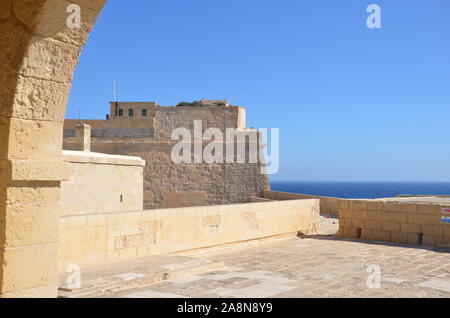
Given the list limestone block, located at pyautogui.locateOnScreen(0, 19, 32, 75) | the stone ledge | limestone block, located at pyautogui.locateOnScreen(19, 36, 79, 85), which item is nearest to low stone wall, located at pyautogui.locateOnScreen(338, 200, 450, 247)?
the stone ledge

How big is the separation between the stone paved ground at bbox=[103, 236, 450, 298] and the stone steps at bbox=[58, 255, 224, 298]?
177mm

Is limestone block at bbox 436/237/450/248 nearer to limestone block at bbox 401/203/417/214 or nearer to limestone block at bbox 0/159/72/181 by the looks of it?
limestone block at bbox 401/203/417/214

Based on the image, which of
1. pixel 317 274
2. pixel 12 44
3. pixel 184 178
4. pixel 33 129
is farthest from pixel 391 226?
pixel 184 178

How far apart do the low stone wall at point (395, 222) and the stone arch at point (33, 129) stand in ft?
33.0

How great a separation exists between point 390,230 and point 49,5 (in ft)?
36.0

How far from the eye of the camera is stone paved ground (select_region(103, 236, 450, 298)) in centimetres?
627

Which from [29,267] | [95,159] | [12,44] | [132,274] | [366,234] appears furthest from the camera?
[366,234]

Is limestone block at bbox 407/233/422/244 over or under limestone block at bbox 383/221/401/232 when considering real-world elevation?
under

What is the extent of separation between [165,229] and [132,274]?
8.32 ft

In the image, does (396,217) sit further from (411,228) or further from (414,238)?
(414,238)

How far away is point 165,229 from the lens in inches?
365

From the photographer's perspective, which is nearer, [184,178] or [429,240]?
[429,240]

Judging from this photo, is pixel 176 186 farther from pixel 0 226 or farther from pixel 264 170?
pixel 0 226

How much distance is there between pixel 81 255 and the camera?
7645 millimetres
